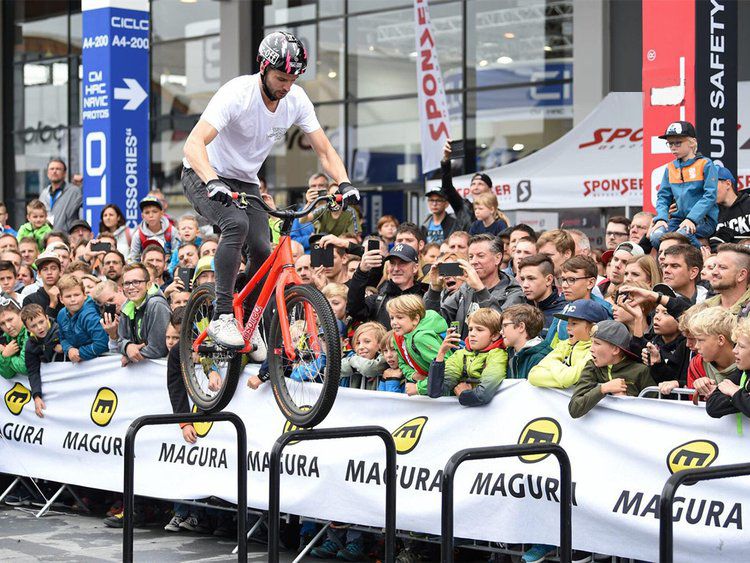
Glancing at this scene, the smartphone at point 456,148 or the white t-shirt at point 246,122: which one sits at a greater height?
the smartphone at point 456,148

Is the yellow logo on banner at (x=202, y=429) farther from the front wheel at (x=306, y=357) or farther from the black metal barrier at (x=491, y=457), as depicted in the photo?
the black metal barrier at (x=491, y=457)

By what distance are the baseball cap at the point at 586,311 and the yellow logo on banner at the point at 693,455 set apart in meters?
0.93

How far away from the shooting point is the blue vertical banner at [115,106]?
15.8 m

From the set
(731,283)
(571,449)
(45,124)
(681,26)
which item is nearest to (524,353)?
(571,449)

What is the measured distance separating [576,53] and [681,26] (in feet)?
24.1

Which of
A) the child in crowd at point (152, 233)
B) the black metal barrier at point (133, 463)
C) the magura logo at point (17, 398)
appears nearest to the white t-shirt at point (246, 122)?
the black metal barrier at point (133, 463)

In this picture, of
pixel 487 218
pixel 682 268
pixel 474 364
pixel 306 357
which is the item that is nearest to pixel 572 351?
pixel 474 364

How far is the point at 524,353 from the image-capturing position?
8.07m

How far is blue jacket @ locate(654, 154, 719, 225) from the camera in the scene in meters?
9.39

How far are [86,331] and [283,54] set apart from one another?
5271 millimetres

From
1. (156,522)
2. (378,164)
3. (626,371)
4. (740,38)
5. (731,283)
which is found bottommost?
(156,522)

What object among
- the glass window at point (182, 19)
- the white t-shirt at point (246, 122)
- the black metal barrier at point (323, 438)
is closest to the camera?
the black metal barrier at point (323, 438)

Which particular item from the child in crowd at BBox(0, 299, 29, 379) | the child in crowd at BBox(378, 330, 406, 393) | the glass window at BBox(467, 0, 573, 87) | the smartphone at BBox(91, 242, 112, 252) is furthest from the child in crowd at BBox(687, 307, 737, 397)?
the glass window at BBox(467, 0, 573, 87)

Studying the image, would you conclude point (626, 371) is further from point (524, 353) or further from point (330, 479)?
point (330, 479)
